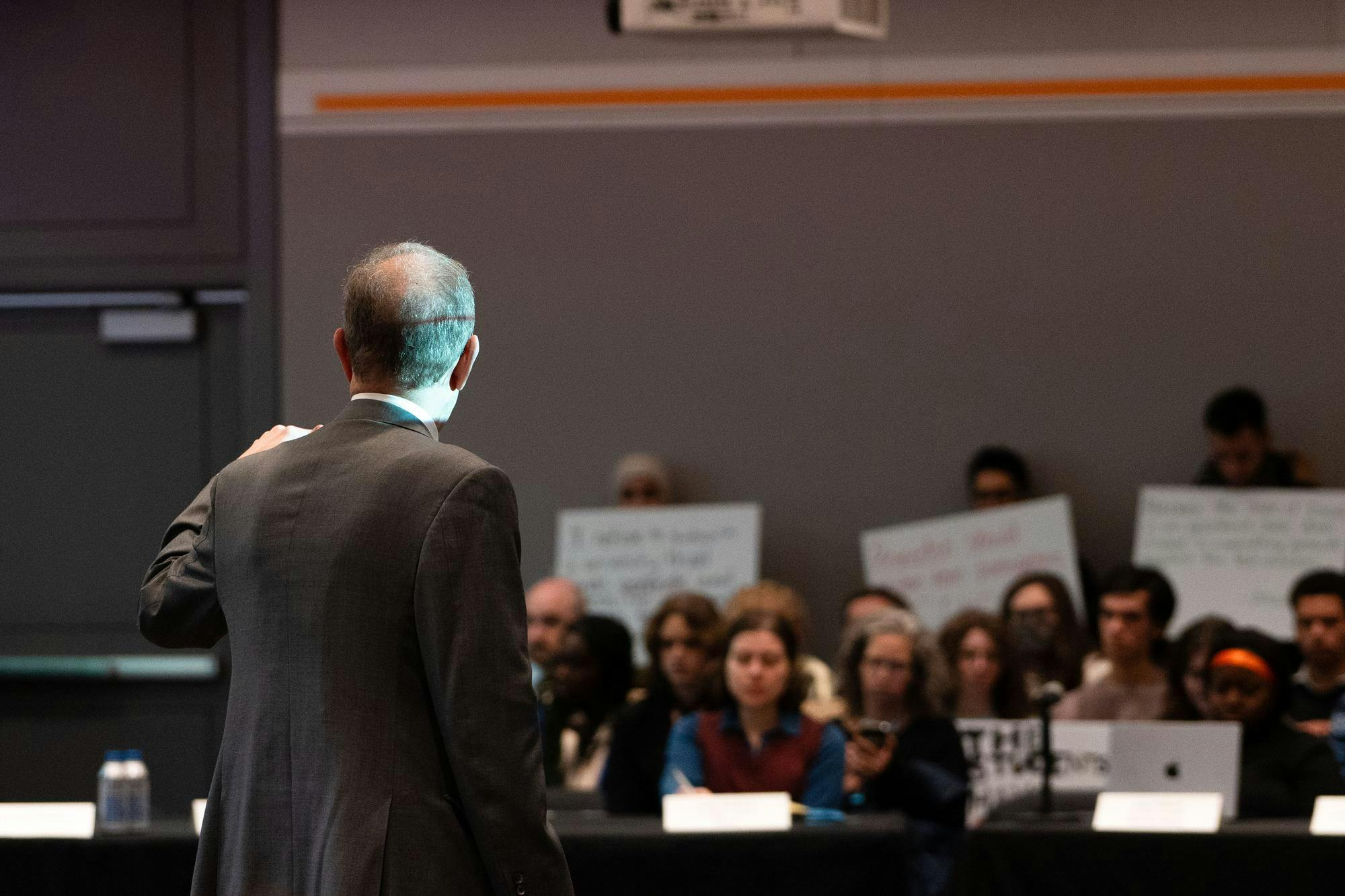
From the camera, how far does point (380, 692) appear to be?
1584 mm

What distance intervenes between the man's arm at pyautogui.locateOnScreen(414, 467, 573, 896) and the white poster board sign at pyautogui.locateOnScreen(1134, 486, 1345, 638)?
15.1 feet

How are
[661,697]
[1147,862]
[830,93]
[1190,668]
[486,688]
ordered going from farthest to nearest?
[830,93] → [661,697] → [1190,668] → [1147,862] → [486,688]

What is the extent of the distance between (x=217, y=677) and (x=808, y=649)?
2.16m

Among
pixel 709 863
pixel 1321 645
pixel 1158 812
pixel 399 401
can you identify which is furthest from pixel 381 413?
pixel 1321 645

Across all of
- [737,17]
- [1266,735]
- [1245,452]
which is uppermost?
[737,17]

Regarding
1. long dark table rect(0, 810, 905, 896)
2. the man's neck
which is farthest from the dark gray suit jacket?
the man's neck

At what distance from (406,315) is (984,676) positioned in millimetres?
3208

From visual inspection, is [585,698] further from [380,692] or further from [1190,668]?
[380,692]

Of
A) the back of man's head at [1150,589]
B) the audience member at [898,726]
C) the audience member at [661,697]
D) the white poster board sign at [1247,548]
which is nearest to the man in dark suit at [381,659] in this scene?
the audience member at [898,726]

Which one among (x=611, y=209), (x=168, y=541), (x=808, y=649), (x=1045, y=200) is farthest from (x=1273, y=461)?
(x=168, y=541)

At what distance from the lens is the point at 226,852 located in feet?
5.38

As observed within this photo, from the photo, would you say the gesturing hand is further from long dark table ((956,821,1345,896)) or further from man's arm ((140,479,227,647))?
→ long dark table ((956,821,1345,896))

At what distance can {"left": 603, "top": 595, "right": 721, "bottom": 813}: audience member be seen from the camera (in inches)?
156

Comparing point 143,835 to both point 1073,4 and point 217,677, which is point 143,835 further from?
point 1073,4
